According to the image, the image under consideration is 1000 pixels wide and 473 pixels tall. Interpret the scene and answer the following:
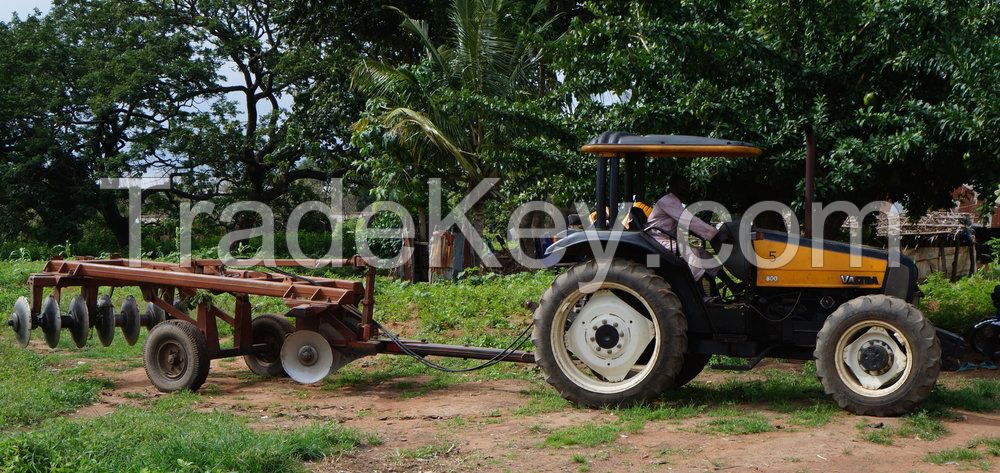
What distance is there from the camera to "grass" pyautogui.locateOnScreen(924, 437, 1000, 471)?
5.87 m

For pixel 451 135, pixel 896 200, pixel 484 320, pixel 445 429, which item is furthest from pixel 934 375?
pixel 451 135

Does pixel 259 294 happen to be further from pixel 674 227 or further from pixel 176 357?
pixel 674 227

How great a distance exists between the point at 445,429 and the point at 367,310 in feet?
6.39

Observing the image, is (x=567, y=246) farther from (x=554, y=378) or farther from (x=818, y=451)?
(x=818, y=451)

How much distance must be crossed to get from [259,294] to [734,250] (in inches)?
162

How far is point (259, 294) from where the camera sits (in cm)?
876

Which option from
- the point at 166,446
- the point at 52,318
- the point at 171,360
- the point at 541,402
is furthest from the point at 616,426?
the point at 52,318

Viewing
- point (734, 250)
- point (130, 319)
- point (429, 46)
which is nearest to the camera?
point (734, 250)

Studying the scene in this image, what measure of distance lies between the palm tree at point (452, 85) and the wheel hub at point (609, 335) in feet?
33.0

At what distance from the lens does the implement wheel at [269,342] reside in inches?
382

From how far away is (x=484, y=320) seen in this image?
12.3m

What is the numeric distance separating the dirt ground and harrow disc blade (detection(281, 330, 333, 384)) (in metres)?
0.19

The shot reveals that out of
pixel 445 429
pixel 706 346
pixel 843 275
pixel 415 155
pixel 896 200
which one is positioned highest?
pixel 415 155

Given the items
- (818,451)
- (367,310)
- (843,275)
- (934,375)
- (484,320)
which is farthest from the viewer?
(484,320)
